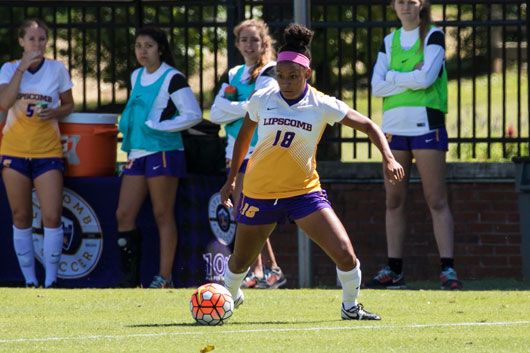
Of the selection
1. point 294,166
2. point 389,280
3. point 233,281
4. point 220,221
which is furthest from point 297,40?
point 220,221

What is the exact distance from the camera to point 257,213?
952cm

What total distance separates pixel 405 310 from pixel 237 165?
1.65 meters

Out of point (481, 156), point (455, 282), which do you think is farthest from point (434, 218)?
point (481, 156)

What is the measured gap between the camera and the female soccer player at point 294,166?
947 centimetres

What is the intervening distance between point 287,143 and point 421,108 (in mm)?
2704

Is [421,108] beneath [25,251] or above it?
above

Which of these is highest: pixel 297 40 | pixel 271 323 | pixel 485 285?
pixel 297 40

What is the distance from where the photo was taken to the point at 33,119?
12.7 meters

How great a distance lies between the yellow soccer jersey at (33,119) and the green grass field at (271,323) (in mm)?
1376

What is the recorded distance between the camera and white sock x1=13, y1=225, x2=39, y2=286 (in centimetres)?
1278

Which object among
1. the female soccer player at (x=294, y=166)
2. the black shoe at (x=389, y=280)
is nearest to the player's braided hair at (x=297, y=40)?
the female soccer player at (x=294, y=166)

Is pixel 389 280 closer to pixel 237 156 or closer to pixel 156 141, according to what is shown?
pixel 156 141

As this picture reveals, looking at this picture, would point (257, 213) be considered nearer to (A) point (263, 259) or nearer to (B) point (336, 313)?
(B) point (336, 313)

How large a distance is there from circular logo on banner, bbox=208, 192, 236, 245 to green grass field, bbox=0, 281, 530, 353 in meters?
1.23
